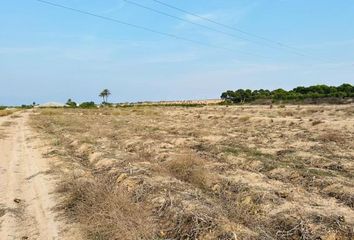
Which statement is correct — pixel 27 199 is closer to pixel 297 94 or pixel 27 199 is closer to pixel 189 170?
pixel 189 170

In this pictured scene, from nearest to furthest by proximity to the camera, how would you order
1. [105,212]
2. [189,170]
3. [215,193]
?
[105,212], [215,193], [189,170]

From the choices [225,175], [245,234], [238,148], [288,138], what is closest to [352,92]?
[288,138]

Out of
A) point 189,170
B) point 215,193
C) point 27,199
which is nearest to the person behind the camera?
point 215,193

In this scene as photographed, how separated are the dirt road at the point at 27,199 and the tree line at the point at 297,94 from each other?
57.9m

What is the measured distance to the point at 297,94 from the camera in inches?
3049

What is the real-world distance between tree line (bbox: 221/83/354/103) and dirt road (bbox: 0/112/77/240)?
190 ft

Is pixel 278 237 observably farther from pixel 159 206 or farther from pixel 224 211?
pixel 159 206

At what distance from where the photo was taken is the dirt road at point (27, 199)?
26.0ft

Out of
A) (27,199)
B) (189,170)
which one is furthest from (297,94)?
(27,199)

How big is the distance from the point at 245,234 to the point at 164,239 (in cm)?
133

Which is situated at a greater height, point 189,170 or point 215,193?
point 189,170

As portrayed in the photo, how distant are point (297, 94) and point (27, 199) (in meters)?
72.1

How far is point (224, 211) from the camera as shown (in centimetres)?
796

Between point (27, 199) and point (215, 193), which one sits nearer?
point (215, 193)
